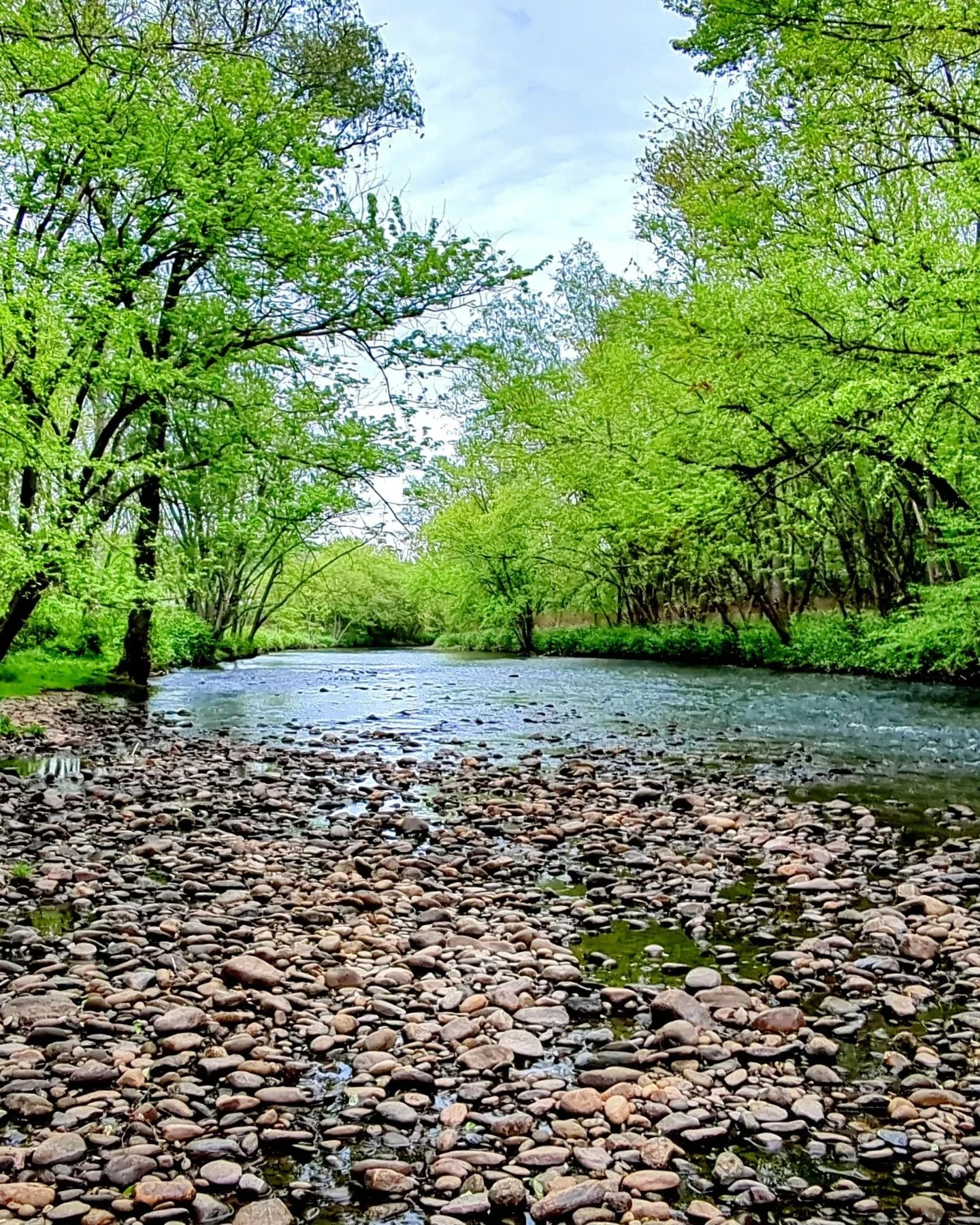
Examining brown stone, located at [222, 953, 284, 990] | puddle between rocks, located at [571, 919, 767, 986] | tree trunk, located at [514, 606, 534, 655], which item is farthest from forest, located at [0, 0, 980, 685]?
tree trunk, located at [514, 606, 534, 655]

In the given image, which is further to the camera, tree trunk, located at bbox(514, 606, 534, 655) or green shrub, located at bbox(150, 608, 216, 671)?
tree trunk, located at bbox(514, 606, 534, 655)

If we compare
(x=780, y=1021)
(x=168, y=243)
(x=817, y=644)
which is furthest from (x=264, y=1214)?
(x=817, y=644)

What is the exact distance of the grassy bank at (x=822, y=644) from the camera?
57.1 feet

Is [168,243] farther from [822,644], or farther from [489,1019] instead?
[822,644]

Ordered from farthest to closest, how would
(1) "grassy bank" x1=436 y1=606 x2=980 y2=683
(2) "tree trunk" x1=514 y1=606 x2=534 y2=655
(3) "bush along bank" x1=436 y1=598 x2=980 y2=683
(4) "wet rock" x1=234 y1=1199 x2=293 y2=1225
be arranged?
Answer: 1. (2) "tree trunk" x1=514 y1=606 x2=534 y2=655
2. (3) "bush along bank" x1=436 y1=598 x2=980 y2=683
3. (1) "grassy bank" x1=436 y1=606 x2=980 y2=683
4. (4) "wet rock" x1=234 y1=1199 x2=293 y2=1225

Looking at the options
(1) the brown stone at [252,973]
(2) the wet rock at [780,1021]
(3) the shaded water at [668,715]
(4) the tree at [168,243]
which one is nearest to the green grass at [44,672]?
(3) the shaded water at [668,715]

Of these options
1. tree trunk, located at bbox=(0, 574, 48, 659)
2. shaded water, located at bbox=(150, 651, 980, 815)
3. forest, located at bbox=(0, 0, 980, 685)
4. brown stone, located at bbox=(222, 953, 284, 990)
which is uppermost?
forest, located at bbox=(0, 0, 980, 685)

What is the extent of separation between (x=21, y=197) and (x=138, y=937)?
477 inches

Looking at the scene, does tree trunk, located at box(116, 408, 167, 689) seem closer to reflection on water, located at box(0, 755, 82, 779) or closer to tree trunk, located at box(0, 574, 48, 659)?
tree trunk, located at box(0, 574, 48, 659)

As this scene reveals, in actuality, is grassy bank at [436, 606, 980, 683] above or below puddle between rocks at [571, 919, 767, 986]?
above

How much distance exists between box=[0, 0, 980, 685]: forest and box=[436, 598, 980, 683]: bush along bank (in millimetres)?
168

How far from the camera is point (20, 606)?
11.4 metres

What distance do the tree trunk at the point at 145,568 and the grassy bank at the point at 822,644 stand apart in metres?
14.8

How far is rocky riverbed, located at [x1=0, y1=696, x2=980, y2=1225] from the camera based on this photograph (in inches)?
105
